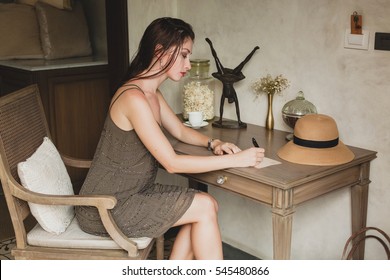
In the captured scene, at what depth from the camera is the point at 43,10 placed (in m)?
4.20

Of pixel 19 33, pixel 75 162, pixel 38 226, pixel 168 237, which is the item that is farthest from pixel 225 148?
pixel 19 33

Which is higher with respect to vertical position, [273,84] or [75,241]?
[273,84]

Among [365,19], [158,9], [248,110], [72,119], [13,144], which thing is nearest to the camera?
[13,144]

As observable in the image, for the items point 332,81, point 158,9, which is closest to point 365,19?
point 332,81

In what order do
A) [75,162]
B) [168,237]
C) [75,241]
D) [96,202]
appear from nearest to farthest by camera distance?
1. [96,202]
2. [75,241]
3. [75,162]
4. [168,237]

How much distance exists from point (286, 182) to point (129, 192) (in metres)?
0.61

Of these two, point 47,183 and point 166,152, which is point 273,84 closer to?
point 166,152

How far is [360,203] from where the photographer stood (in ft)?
8.42

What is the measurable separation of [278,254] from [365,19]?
102cm

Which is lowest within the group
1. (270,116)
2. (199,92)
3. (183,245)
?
(183,245)

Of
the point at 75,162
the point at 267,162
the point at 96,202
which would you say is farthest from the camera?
the point at 75,162

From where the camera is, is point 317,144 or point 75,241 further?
point 317,144

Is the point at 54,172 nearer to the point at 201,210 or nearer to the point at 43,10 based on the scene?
the point at 201,210
